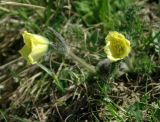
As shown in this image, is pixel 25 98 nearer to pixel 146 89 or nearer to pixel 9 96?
pixel 9 96

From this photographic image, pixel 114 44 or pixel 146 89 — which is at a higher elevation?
pixel 114 44

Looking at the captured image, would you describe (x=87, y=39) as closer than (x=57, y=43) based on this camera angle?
No

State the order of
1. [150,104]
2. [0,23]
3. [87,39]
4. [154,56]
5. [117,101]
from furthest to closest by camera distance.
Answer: [0,23]
[87,39]
[154,56]
[117,101]
[150,104]

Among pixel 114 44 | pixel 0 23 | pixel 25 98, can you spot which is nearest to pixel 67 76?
pixel 25 98
